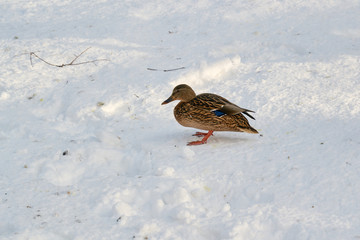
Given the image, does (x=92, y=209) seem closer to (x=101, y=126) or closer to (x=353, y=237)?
(x=101, y=126)

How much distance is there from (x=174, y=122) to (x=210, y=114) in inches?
32.9

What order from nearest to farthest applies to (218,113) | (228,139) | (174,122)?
(218,113) < (228,139) < (174,122)

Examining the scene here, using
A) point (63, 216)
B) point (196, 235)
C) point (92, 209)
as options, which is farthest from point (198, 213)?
point (63, 216)

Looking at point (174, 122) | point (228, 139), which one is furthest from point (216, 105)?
point (174, 122)

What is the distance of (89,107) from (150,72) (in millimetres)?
1174

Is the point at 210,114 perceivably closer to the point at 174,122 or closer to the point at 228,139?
the point at 228,139

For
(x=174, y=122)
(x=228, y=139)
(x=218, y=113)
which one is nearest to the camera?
(x=218, y=113)

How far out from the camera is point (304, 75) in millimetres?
5656

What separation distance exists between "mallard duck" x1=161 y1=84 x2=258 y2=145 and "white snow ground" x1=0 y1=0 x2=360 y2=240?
8.3 inches

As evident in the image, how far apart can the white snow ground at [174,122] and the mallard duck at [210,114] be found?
0.69 feet

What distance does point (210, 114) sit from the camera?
4305 millimetres

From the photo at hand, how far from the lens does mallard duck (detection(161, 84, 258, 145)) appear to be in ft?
14.1

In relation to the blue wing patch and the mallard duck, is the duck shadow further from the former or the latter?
the blue wing patch

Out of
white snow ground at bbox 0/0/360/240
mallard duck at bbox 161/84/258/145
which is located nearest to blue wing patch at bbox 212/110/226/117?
mallard duck at bbox 161/84/258/145
